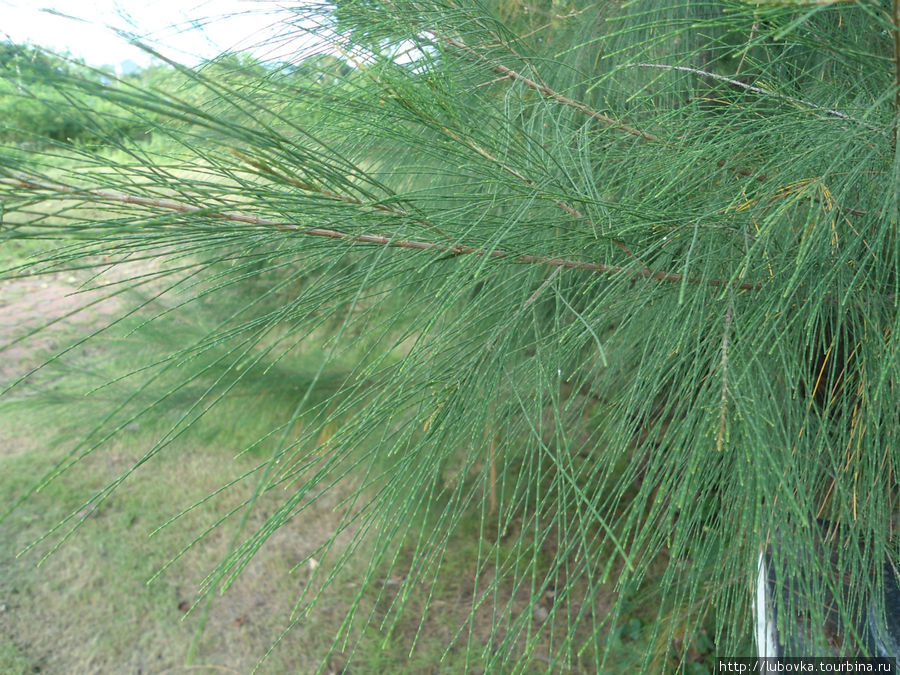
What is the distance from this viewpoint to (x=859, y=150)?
0.68m

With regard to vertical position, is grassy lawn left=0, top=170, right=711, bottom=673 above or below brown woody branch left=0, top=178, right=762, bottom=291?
below

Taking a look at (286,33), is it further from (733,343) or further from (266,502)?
(266,502)

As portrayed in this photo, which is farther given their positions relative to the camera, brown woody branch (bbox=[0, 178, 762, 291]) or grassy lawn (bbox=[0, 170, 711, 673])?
grassy lawn (bbox=[0, 170, 711, 673])

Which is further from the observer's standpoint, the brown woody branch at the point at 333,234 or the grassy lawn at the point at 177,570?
the grassy lawn at the point at 177,570

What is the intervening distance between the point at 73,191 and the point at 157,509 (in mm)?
2334

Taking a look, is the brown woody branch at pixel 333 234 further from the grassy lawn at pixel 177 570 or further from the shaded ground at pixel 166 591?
the shaded ground at pixel 166 591

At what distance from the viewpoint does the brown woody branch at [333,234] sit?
0.44 metres

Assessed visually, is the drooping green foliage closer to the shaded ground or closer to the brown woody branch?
the brown woody branch

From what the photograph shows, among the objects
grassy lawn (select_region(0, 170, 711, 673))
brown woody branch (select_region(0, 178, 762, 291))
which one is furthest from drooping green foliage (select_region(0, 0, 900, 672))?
grassy lawn (select_region(0, 170, 711, 673))

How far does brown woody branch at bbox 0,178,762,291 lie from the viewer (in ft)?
1.45

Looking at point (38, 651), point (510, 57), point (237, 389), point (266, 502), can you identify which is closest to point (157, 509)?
point (266, 502)

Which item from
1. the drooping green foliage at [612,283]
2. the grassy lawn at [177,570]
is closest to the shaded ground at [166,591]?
the grassy lawn at [177,570]

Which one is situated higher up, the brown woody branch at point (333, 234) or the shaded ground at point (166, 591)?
the brown woody branch at point (333, 234)

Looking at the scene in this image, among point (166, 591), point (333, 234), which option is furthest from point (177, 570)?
point (333, 234)
